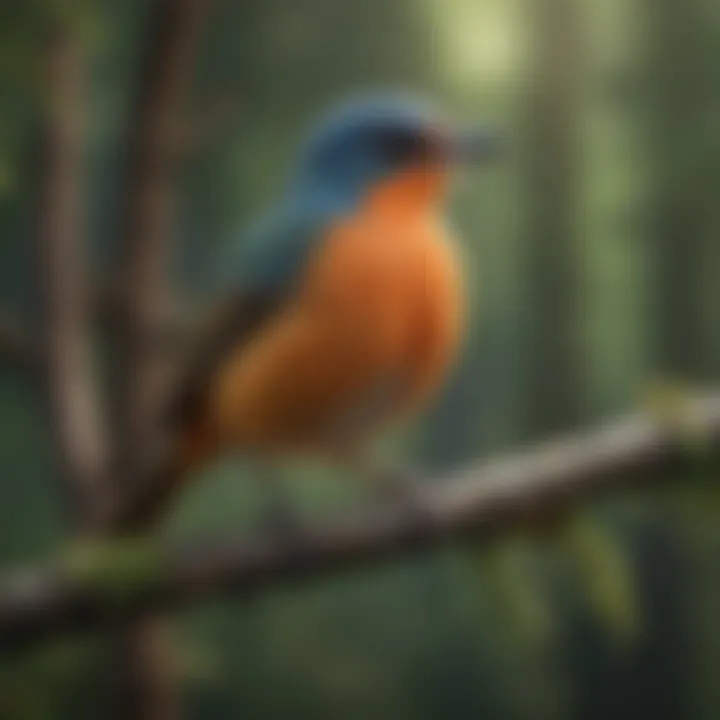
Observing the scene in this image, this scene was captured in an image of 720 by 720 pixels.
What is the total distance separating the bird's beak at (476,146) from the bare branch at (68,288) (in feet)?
0.63

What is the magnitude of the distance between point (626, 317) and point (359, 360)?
0.17 meters

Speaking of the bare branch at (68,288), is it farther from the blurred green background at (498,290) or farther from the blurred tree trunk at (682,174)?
the blurred tree trunk at (682,174)

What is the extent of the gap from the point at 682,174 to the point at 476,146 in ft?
0.39

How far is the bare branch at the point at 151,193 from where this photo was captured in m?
1.05

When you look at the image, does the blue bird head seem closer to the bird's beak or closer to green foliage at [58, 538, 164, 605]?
the bird's beak

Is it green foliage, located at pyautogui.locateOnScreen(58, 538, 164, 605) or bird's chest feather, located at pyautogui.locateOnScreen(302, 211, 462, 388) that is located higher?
bird's chest feather, located at pyautogui.locateOnScreen(302, 211, 462, 388)

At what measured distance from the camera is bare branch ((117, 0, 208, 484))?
1.05m

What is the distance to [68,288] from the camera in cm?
106

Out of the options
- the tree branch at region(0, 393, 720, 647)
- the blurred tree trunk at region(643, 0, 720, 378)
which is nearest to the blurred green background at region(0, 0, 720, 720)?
the blurred tree trunk at region(643, 0, 720, 378)

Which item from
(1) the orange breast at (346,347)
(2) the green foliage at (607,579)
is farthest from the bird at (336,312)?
(2) the green foliage at (607,579)

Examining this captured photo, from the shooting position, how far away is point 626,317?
1.09 metres

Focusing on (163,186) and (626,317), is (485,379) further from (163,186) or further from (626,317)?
(163,186)

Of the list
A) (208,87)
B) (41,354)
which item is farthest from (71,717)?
(208,87)

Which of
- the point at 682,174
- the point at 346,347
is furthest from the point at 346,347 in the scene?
the point at 682,174
